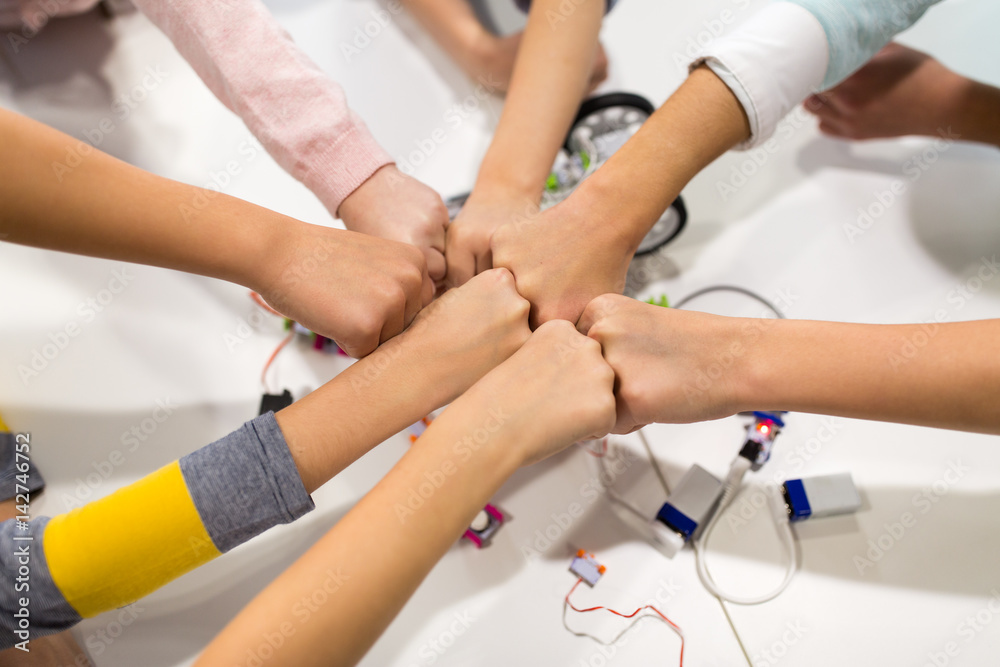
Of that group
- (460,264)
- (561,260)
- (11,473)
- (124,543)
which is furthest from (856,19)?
(11,473)

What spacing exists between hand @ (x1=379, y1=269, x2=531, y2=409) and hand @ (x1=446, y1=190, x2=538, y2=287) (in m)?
0.06

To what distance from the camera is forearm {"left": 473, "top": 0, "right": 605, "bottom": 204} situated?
0.77 m

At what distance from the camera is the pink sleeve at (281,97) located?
725mm

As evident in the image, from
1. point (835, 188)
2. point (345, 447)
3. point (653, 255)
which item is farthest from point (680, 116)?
point (345, 447)

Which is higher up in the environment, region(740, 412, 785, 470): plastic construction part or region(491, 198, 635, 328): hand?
region(491, 198, 635, 328): hand

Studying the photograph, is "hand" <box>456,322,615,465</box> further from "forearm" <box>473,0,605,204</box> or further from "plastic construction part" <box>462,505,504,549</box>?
"forearm" <box>473,0,605,204</box>

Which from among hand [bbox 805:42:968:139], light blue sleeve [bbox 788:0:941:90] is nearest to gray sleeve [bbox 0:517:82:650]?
light blue sleeve [bbox 788:0:941:90]

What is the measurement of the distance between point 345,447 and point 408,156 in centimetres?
53

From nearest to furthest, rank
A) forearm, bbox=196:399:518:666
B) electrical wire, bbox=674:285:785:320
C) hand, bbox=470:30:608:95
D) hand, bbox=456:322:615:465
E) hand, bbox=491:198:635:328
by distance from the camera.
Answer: forearm, bbox=196:399:518:666 → hand, bbox=456:322:615:465 → hand, bbox=491:198:635:328 → electrical wire, bbox=674:285:785:320 → hand, bbox=470:30:608:95

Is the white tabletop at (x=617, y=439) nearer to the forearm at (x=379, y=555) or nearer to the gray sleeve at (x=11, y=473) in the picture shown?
the gray sleeve at (x=11, y=473)

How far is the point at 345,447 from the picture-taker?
61 cm

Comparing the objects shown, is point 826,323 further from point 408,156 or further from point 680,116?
point 408,156

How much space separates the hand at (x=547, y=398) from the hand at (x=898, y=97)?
584 millimetres

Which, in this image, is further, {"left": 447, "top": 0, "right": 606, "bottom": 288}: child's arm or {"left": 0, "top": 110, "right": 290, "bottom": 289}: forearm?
{"left": 447, "top": 0, "right": 606, "bottom": 288}: child's arm
